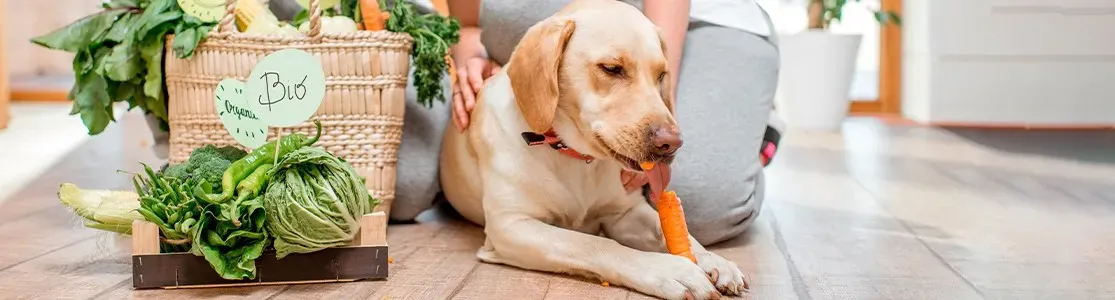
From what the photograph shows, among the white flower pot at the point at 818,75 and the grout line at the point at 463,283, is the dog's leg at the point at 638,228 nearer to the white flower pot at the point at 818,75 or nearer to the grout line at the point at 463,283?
the grout line at the point at 463,283

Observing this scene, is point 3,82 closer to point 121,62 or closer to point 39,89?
point 39,89

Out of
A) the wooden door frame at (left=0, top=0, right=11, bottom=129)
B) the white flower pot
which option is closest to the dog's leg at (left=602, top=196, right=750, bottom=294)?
the white flower pot

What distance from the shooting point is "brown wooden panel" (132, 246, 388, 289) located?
133cm

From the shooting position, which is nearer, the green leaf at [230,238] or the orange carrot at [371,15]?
the green leaf at [230,238]

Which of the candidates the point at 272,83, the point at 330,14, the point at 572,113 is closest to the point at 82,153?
the point at 330,14

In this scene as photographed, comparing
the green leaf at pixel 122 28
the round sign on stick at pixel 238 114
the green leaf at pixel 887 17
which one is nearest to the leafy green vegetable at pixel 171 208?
the round sign on stick at pixel 238 114

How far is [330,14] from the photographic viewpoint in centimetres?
176

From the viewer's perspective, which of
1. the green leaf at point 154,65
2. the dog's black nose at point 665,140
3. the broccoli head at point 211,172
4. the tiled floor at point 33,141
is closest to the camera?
the dog's black nose at point 665,140

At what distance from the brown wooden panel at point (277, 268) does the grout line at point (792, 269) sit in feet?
1.84

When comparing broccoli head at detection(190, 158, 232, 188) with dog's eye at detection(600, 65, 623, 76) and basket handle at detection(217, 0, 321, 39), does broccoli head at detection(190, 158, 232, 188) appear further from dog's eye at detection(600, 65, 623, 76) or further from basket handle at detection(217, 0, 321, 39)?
dog's eye at detection(600, 65, 623, 76)

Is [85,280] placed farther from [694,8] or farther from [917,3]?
[917,3]

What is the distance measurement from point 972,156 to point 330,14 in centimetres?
213

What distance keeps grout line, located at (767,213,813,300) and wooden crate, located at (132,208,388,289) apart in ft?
1.84

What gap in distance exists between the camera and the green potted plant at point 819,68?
4.05 meters
